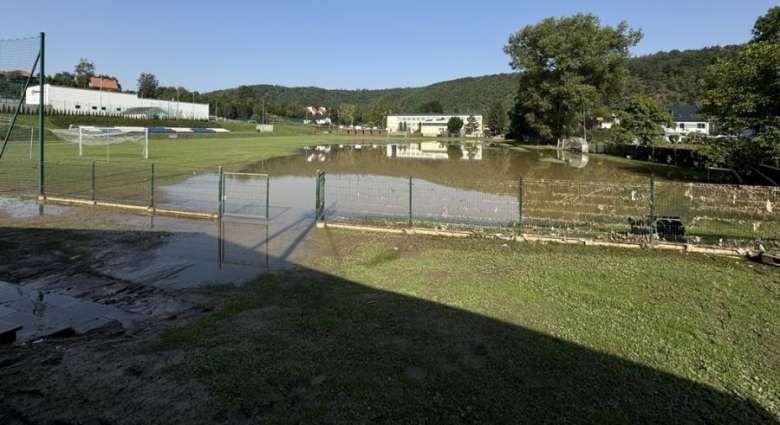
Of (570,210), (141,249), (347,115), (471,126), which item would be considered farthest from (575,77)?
(347,115)

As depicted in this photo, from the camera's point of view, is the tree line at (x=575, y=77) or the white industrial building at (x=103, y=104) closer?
the tree line at (x=575, y=77)

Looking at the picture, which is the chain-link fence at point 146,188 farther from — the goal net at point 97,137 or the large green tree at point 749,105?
the large green tree at point 749,105

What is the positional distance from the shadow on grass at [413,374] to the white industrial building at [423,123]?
147445 millimetres

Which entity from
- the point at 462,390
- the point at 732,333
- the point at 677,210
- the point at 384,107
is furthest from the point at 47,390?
the point at 384,107

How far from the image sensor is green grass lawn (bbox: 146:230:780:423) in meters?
4.22

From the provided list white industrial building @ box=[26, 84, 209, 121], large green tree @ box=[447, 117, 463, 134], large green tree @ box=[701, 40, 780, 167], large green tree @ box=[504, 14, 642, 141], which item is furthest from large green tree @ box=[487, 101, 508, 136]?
large green tree @ box=[701, 40, 780, 167]

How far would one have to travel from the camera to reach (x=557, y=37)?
61.3 metres

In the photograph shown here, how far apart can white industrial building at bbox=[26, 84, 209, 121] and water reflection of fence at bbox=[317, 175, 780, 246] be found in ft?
226

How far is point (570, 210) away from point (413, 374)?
43.4 ft

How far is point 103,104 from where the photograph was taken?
86.6m

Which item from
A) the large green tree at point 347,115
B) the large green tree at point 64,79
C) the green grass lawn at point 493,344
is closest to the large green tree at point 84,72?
the large green tree at point 64,79

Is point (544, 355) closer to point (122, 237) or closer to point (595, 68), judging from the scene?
point (122, 237)

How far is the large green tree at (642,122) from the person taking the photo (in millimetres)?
53031

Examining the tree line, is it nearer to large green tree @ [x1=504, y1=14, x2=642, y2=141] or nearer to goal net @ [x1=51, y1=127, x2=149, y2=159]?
large green tree @ [x1=504, y1=14, x2=642, y2=141]
